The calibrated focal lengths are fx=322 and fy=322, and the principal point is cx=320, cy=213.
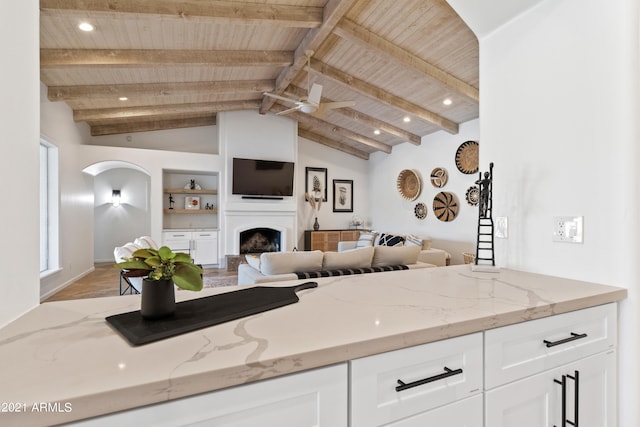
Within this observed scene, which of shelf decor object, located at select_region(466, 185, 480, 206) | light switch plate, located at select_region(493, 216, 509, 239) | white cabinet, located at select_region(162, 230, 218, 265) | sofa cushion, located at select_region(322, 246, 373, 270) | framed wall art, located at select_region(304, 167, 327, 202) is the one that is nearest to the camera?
light switch plate, located at select_region(493, 216, 509, 239)

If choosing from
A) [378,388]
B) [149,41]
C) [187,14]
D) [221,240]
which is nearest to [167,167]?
[221,240]

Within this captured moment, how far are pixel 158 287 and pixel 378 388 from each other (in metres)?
0.61

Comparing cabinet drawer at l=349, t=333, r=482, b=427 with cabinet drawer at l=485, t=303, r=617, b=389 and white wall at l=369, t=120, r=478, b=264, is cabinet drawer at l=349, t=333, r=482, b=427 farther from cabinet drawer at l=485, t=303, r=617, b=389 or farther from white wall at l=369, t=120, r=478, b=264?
white wall at l=369, t=120, r=478, b=264

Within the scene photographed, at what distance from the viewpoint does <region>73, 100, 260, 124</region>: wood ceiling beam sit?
5.37 m

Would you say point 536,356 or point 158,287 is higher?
point 158,287

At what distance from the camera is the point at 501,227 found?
5.79 feet

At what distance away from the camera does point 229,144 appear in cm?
679

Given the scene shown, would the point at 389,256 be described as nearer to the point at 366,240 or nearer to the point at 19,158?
the point at 19,158

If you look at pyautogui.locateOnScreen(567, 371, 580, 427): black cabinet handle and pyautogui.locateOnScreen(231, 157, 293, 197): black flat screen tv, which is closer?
pyautogui.locateOnScreen(567, 371, 580, 427): black cabinet handle

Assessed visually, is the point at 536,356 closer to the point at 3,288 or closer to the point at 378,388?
the point at 378,388

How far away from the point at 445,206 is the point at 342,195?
308 centimetres

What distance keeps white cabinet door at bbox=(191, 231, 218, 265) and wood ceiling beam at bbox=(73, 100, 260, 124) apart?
239 cm

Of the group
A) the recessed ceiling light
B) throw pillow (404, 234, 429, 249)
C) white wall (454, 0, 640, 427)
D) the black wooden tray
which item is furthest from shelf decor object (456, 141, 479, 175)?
the recessed ceiling light

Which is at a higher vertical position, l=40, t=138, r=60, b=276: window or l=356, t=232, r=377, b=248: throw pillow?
l=40, t=138, r=60, b=276: window
